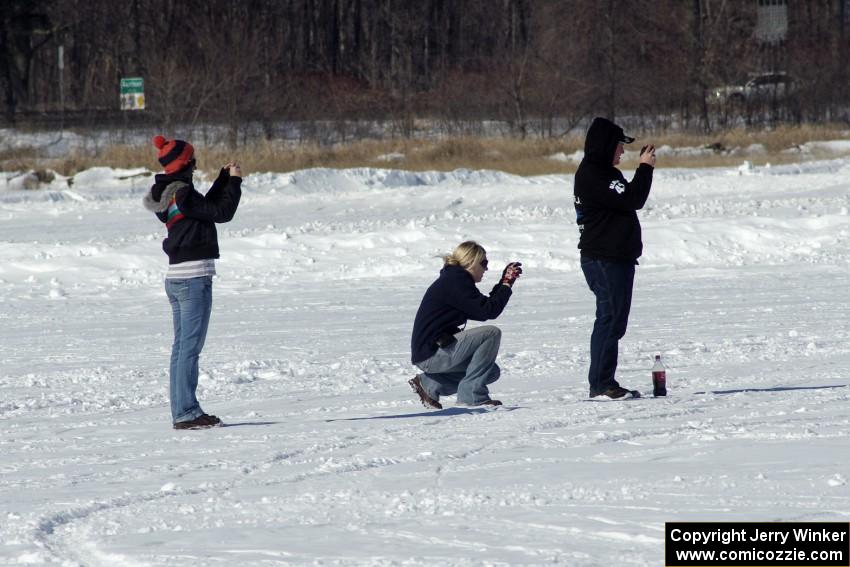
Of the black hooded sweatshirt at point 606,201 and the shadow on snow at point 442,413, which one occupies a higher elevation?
the black hooded sweatshirt at point 606,201

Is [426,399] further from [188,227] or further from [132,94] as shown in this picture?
[132,94]

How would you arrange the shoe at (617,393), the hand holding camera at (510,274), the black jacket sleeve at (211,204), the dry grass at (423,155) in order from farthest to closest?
1. the dry grass at (423,155)
2. the shoe at (617,393)
3. the hand holding camera at (510,274)
4. the black jacket sleeve at (211,204)

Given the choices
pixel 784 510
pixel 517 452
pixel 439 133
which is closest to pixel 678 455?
pixel 517 452

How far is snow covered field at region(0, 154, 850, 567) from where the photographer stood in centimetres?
525

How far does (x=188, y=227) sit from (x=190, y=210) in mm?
124

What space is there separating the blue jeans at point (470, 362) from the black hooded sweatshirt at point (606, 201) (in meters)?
0.83

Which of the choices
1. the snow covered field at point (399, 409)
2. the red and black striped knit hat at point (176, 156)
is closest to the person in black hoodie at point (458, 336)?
the snow covered field at point (399, 409)

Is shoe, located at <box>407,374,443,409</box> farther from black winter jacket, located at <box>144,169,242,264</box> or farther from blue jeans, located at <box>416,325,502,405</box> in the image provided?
black winter jacket, located at <box>144,169,242,264</box>

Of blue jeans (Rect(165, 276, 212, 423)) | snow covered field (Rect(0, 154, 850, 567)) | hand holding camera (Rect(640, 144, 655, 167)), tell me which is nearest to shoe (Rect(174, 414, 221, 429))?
blue jeans (Rect(165, 276, 212, 423))

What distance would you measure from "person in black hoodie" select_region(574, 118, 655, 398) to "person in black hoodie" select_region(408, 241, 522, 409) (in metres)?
0.58

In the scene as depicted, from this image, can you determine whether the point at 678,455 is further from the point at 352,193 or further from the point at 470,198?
the point at 352,193

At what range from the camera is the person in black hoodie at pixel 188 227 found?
7387 mm

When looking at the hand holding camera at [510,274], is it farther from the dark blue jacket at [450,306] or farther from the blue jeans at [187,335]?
the blue jeans at [187,335]

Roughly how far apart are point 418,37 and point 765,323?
58163 mm
